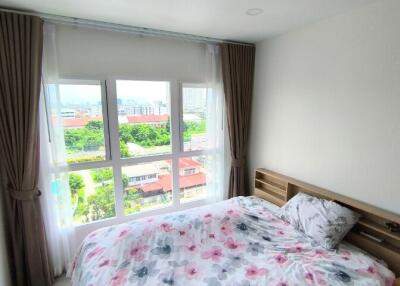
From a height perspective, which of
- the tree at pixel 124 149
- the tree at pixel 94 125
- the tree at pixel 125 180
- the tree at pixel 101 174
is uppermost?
the tree at pixel 94 125

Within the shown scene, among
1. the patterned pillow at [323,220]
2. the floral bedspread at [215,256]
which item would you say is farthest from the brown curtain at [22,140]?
the patterned pillow at [323,220]

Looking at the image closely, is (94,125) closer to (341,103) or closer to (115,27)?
(115,27)

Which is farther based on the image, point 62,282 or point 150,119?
point 150,119

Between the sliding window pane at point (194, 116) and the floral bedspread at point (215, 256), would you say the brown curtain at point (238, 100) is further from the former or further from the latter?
the floral bedspread at point (215, 256)

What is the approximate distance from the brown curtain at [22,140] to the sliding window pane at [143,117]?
801 millimetres

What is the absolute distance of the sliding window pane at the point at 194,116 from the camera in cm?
291

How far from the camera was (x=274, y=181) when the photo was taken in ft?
9.14

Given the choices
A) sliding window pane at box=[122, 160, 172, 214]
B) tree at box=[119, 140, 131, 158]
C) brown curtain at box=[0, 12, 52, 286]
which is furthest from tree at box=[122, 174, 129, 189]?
brown curtain at box=[0, 12, 52, 286]

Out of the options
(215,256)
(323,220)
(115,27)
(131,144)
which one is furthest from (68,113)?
(323,220)

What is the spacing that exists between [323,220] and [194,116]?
1.84 metres

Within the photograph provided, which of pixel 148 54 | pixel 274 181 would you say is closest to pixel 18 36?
pixel 148 54

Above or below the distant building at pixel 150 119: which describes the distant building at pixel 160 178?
below

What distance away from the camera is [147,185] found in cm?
290

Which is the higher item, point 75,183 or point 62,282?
point 75,183
